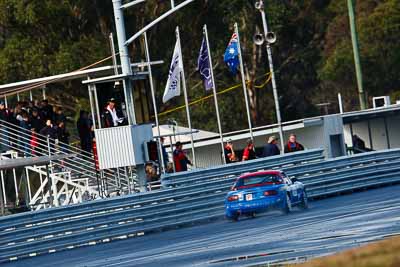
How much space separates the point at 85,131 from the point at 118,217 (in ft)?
27.1

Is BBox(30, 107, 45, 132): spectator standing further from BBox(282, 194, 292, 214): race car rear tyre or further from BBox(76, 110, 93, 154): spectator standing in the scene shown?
BBox(282, 194, 292, 214): race car rear tyre

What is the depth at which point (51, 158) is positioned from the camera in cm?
3469

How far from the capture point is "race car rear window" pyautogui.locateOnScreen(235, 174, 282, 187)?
3117 cm

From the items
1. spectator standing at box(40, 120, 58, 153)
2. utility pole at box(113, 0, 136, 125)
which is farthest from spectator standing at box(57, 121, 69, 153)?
utility pole at box(113, 0, 136, 125)

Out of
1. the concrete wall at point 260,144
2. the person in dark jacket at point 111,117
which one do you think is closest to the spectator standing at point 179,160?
the person in dark jacket at point 111,117

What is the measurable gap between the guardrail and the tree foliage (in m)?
22.8

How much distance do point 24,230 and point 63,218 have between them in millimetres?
1117

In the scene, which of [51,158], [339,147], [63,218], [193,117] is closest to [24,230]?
[63,218]

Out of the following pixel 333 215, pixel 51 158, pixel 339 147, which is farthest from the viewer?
pixel 339 147

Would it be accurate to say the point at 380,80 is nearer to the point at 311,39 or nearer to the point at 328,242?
the point at 311,39

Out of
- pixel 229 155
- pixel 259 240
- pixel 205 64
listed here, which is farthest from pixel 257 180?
pixel 259 240

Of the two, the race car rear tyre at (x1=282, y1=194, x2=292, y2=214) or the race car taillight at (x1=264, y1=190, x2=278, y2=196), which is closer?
the race car taillight at (x1=264, y1=190, x2=278, y2=196)

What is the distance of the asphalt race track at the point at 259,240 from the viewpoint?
63.0ft

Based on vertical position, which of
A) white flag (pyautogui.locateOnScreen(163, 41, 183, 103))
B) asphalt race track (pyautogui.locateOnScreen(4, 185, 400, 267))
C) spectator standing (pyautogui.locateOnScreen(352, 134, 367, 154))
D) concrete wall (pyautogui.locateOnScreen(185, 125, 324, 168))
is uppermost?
white flag (pyautogui.locateOnScreen(163, 41, 183, 103))
